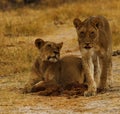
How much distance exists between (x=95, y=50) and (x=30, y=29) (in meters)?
11.2

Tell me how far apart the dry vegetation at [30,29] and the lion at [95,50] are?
0.89 m

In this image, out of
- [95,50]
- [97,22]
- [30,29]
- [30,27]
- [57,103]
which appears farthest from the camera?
[30,27]

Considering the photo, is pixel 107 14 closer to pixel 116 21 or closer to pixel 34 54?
pixel 116 21

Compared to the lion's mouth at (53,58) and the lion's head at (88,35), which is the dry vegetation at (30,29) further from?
the lion's head at (88,35)

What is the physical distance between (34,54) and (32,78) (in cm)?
422

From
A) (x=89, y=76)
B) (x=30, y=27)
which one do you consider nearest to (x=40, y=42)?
(x=89, y=76)

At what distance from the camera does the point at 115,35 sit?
1752 centimetres

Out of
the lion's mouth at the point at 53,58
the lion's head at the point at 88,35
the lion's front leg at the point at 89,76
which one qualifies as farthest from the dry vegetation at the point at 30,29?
the lion's head at the point at 88,35

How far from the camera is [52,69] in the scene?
9.60 m

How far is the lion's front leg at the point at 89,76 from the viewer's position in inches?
361

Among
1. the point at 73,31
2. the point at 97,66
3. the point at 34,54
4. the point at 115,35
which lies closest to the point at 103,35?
the point at 97,66

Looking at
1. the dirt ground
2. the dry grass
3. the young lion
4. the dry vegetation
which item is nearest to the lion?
the dirt ground

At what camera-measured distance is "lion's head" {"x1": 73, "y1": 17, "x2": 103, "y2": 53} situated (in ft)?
29.3

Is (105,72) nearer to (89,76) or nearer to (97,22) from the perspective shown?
(89,76)
